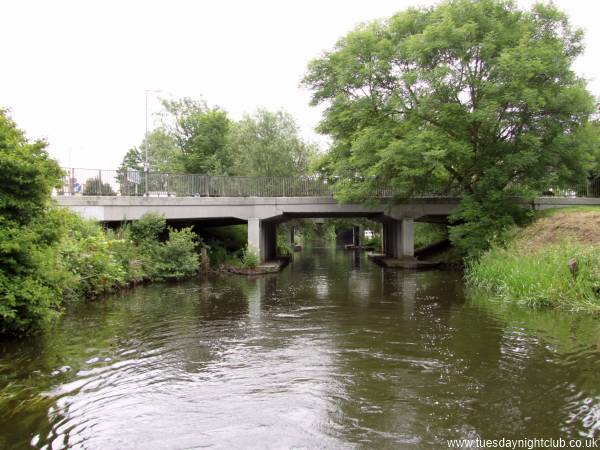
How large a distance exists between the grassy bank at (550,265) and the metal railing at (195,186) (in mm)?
4886

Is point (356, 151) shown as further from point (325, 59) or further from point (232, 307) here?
point (232, 307)

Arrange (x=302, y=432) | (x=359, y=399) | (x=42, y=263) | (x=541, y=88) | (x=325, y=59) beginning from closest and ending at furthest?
(x=302, y=432)
(x=359, y=399)
(x=42, y=263)
(x=541, y=88)
(x=325, y=59)

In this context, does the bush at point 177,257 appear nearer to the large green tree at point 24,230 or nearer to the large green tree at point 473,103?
the large green tree at point 473,103

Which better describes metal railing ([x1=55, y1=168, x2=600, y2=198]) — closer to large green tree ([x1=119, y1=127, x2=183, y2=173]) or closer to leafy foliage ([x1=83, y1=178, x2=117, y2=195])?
leafy foliage ([x1=83, y1=178, x2=117, y2=195])

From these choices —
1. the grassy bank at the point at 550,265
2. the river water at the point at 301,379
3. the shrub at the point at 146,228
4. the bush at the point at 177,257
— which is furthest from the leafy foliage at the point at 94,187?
the grassy bank at the point at 550,265

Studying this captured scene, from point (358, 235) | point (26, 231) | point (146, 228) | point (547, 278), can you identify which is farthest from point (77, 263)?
point (358, 235)

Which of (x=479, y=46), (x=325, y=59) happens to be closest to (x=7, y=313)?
(x=479, y=46)

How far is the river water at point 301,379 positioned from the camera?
551cm

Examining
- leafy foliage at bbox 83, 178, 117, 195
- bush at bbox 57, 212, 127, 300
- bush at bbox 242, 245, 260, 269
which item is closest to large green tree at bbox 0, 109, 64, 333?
bush at bbox 57, 212, 127, 300

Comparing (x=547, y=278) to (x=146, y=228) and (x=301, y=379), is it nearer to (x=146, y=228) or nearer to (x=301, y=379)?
(x=301, y=379)

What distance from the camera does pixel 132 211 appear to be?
75.5 feet

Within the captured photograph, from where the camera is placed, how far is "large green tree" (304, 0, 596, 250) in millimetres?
20172

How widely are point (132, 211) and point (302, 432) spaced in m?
19.6

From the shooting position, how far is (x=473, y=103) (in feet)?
72.7
